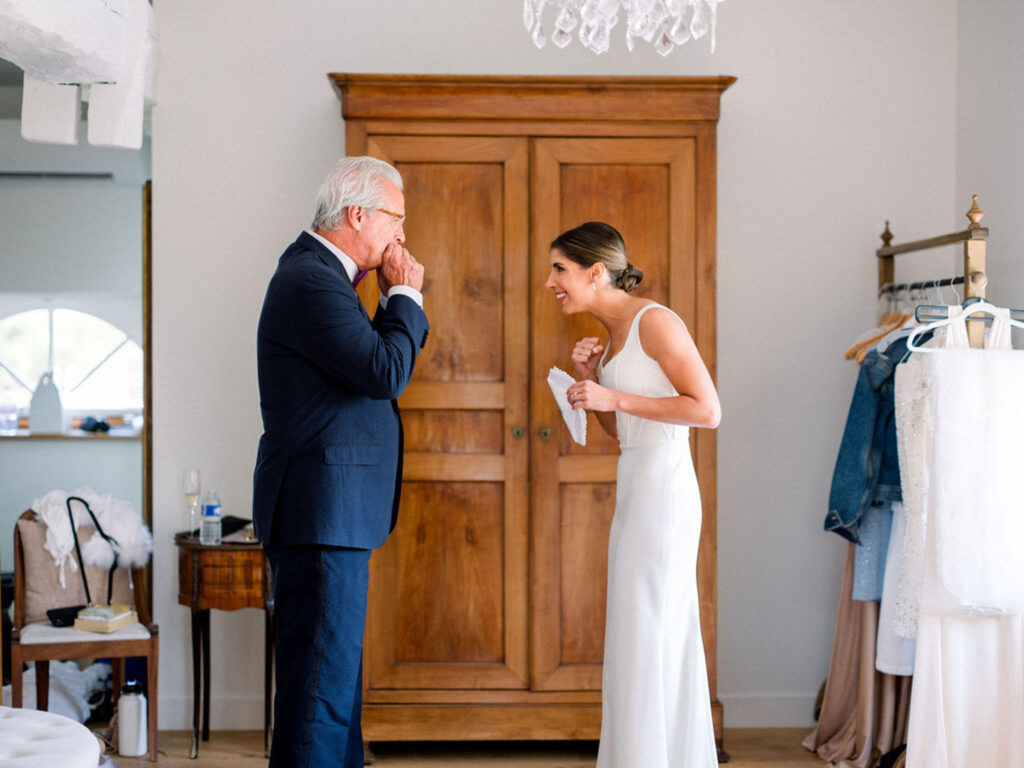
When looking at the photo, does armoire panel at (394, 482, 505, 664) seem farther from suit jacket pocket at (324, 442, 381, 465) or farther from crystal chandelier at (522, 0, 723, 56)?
crystal chandelier at (522, 0, 723, 56)

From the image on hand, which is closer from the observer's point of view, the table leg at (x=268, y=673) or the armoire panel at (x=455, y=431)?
the armoire panel at (x=455, y=431)

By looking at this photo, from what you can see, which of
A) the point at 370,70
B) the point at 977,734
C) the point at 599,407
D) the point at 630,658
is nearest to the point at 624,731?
the point at 630,658

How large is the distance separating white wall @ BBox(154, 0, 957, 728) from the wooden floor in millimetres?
159

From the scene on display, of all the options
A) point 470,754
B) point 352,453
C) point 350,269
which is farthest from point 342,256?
point 470,754

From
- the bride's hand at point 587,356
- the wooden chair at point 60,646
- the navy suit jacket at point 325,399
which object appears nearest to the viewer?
the navy suit jacket at point 325,399

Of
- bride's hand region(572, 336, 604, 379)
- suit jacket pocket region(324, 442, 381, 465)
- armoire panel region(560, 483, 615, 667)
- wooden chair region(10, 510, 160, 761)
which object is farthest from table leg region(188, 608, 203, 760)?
bride's hand region(572, 336, 604, 379)

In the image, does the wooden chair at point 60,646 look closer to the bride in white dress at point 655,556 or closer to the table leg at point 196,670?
the table leg at point 196,670

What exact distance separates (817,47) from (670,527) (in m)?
2.18

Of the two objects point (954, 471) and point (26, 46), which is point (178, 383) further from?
point (954, 471)

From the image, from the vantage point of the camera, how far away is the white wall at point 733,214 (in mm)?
3600

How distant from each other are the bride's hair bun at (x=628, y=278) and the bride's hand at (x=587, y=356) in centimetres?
17

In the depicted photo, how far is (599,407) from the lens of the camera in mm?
2428

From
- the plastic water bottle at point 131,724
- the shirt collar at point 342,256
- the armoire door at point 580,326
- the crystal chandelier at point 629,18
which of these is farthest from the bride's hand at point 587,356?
the plastic water bottle at point 131,724

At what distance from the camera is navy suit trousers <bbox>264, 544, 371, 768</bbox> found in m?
2.04
